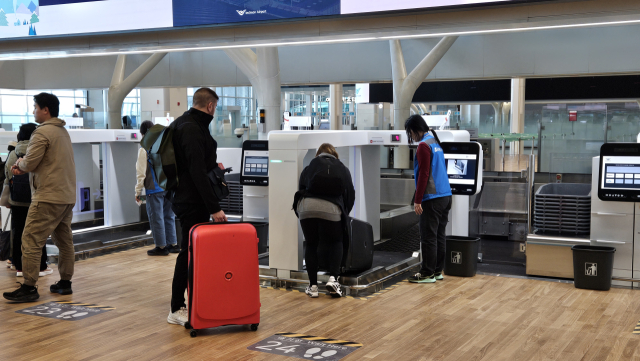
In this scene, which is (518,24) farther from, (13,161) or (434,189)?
(13,161)

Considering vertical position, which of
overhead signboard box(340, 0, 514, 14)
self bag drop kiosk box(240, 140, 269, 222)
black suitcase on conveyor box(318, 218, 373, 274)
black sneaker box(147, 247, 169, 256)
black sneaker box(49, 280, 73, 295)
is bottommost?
black sneaker box(147, 247, 169, 256)

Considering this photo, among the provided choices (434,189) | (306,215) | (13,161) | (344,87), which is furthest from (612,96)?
(13,161)

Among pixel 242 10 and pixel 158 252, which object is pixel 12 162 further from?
pixel 242 10

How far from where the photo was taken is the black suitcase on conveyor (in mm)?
5879

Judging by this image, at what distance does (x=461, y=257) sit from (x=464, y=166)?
96cm

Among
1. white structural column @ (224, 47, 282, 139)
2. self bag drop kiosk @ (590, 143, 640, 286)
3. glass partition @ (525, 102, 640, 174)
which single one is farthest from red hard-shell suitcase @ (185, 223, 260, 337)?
white structural column @ (224, 47, 282, 139)

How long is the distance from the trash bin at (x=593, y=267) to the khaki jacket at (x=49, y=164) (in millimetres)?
4648

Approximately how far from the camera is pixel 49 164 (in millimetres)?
5055

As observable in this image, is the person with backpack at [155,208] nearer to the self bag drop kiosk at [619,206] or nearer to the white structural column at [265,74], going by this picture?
the self bag drop kiosk at [619,206]

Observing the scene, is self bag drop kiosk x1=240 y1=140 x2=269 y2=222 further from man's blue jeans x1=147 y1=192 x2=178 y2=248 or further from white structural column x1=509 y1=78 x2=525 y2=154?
white structural column x1=509 y1=78 x2=525 y2=154

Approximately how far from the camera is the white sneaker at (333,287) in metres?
5.51

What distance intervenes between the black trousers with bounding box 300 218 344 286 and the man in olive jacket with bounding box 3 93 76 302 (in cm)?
201

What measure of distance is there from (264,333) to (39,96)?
269cm

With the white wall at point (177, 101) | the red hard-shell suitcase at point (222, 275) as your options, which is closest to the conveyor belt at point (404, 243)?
the red hard-shell suitcase at point (222, 275)
